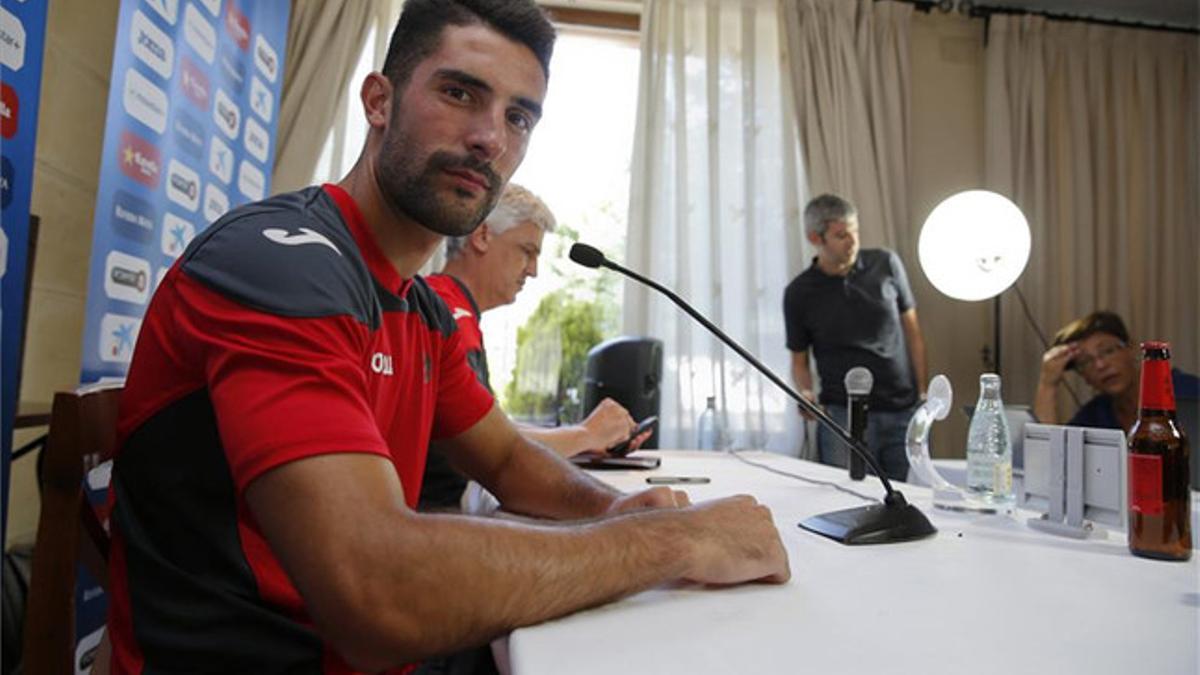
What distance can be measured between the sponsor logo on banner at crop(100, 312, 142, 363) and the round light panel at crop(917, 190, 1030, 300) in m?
2.58

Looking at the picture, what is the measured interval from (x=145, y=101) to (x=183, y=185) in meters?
0.27

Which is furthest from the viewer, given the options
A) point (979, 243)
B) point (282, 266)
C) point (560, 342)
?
point (560, 342)

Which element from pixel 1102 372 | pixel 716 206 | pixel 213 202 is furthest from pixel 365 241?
pixel 716 206

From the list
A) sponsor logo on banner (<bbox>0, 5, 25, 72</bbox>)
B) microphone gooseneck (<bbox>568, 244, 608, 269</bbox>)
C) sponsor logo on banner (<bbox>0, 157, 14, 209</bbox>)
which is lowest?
microphone gooseneck (<bbox>568, 244, 608, 269</bbox>)

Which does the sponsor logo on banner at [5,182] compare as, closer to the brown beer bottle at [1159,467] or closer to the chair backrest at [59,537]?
the chair backrest at [59,537]

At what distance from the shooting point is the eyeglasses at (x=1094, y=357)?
1.96 metres

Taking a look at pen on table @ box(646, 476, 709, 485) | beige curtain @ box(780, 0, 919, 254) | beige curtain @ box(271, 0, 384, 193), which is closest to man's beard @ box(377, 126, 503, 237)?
pen on table @ box(646, 476, 709, 485)

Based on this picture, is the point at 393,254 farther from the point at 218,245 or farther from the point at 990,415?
the point at 990,415

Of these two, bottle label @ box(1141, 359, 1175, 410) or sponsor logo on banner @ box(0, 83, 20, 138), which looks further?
sponsor logo on banner @ box(0, 83, 20, 138)

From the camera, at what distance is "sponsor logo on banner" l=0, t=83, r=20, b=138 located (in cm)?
135

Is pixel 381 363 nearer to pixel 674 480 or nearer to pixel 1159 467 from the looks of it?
pixel 674 480

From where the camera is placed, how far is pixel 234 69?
7.97 feet

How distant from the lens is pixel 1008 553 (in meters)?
0.82

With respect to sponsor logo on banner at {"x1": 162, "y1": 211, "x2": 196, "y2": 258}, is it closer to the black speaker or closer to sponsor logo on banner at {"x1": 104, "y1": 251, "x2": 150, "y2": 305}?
sponsor logo on banner at {"x1": 104, "y1": 251, "x2": 150, "y2": 305}
